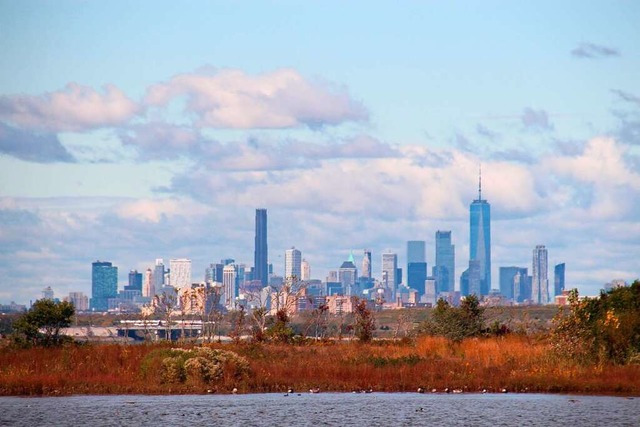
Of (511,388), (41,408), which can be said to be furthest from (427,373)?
(41,408)

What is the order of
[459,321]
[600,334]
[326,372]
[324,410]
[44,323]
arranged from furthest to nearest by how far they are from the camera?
[459,321], [44,323], [600,334], [326,372], [324,410]

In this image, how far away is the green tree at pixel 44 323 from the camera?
222 feet

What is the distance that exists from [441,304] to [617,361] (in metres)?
22.0

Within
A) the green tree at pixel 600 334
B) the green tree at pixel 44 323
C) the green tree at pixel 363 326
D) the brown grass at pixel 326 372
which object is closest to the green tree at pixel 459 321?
the green tree at pixel 363 326

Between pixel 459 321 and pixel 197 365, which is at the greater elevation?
pixel 459 321

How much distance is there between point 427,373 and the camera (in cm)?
6053

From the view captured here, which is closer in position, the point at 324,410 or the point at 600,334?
the point at 324,410

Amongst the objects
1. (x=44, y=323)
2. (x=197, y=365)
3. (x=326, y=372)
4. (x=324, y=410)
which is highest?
(x=44, y=323)

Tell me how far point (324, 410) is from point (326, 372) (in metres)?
11.3

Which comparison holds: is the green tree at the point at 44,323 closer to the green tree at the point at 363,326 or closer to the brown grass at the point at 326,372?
the brown grass at the point at 326,372

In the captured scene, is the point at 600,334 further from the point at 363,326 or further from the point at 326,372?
the point at 363,326

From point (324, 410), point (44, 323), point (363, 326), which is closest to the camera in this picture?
point (324, 410)

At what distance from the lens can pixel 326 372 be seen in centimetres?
6062

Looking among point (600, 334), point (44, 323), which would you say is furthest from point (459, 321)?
point (44, 323)
